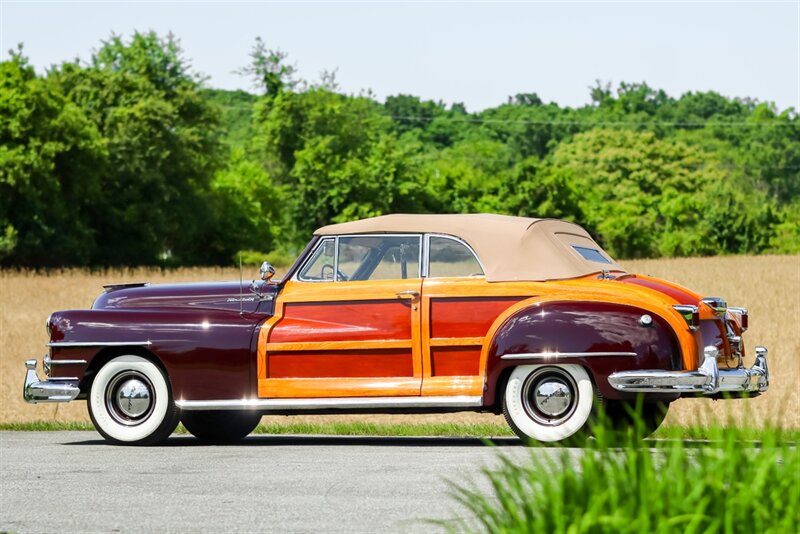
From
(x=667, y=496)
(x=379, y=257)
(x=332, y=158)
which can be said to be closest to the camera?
(x=667, y=496)

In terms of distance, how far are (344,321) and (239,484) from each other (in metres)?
2.62

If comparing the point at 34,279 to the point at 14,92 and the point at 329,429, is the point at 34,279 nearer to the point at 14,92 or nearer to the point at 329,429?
the point at 14,92

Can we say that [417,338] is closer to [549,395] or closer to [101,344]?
[549,395]

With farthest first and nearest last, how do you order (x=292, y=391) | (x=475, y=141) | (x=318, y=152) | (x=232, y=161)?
(x=475, y=141) < (x=232, y=161) < (x=318, y=152) < (x=292, y=391)

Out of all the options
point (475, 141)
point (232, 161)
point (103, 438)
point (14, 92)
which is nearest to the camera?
point (103, 438)

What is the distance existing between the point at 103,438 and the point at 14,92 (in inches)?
2159

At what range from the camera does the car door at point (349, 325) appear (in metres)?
10.4

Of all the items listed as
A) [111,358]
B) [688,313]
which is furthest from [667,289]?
[111,358]

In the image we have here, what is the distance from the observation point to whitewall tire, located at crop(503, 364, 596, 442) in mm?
9727

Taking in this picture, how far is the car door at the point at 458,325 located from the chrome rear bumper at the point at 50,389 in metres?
2.88

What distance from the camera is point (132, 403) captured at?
433 inches

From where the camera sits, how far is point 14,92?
63.7 m

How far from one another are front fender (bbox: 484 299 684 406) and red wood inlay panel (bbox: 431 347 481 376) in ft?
1.09

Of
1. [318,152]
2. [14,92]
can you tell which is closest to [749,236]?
[318,152]
